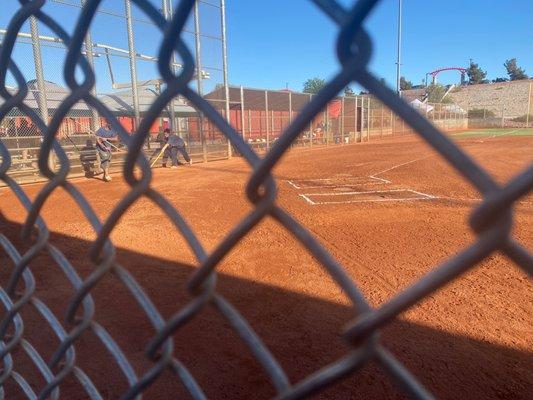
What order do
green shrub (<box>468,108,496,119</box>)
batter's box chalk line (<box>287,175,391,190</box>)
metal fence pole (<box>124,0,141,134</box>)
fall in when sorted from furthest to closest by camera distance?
green shrub (<box>468,108,496,119</box>)
metal fence pole (<box>124,0,141,134</box>)
batter's box chalk line (<box>287,175,391,190</box>)

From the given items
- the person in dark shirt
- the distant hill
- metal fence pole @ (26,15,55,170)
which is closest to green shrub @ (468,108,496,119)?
the distant hill

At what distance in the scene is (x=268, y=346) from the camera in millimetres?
2725

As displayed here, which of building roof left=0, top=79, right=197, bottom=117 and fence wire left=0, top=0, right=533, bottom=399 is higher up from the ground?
building roof left=0, top=79, right=197, bottom=117

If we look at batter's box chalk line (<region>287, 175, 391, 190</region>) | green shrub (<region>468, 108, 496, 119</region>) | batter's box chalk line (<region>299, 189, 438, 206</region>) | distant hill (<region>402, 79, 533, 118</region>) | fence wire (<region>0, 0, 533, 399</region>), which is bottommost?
batter's box chalk line (<region>299, 189, 438, 206</region>)

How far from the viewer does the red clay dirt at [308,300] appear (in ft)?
7.86

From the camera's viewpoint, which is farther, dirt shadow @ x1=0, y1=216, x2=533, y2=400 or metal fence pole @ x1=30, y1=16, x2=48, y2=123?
metal fence pole @ x1=30, y1=16, x2=48, y2=123

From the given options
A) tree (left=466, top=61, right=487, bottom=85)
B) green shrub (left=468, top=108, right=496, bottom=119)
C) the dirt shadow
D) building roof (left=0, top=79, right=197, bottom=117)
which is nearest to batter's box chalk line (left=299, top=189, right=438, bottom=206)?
the dirt shadow

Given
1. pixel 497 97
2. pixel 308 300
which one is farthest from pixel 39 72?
pixel 497 97

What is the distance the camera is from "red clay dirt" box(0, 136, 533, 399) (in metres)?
2.39

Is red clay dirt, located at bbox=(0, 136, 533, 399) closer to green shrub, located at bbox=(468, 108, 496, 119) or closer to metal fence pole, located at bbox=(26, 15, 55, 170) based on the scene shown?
metal fence pole, located at bbox=(26, 15, 55, 170)

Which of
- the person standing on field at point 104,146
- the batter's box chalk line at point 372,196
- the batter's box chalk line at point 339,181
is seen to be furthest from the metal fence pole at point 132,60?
the batter's box chalk line at point 372,196

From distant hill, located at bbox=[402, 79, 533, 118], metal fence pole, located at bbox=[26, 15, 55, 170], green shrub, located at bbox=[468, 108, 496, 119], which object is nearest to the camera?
metal fence pole, located at bbox=[26, 15, 55, 170]

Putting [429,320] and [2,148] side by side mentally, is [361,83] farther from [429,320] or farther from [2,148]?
[429,320]

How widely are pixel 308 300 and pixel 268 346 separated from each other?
29.5 inches
